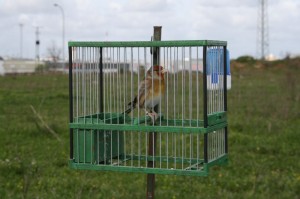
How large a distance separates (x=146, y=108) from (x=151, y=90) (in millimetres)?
185

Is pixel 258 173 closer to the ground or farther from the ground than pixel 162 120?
closer to the ground

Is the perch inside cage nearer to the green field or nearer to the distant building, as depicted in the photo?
the green field

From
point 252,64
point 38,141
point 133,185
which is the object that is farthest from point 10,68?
point 133,185

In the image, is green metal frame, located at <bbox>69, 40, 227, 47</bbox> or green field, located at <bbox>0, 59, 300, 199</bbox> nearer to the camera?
green metal frame, located at <bbox>69, 40, 227, 47</bbox>

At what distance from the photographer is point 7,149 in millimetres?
11484

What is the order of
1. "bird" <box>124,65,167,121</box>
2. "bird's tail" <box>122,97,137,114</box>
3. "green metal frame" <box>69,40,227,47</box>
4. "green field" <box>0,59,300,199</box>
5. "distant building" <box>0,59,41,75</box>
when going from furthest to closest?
1. "distant building" <box>0,59,41,75</box>
2. "green field" <box>0,59,300,199</box>
3. "bird's tail" <box>122,97,137,114</box>
4. "bird" <box>124,65,167,121</box>
5. "green metal frame" <box>69,40,227,47</box>

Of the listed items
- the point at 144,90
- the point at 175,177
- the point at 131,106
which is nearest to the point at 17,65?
the point at 175,177

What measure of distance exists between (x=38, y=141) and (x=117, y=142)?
7.47 metres

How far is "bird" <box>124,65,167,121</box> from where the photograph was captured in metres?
4.86

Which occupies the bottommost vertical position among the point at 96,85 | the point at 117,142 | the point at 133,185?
the point at 133,185

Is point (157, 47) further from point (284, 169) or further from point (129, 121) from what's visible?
point (284, 169)

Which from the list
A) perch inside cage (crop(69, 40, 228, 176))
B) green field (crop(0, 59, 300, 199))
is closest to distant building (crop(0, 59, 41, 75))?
green field (crop(0, 59, 300, 199))

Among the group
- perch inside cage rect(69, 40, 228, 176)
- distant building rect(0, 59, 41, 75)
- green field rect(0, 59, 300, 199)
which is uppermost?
distant building rect(0, 59, 41, 75)

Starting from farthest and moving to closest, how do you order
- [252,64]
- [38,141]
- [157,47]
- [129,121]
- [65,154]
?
[252,64]
[38,141]
[65,154]
[129,121]
[157,47]
